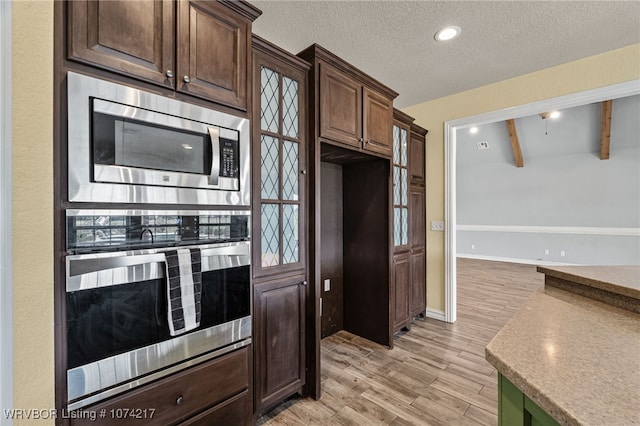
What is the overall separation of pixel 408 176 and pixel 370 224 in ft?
2.74

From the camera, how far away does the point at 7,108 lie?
2.72ft

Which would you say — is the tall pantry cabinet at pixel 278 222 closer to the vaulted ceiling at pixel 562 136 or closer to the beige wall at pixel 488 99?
the beige wall at pixel 488 99

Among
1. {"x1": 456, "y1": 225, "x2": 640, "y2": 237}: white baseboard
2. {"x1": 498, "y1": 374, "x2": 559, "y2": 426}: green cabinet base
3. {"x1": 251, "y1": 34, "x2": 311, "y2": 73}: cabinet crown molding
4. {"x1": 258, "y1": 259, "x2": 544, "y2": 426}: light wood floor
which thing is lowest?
{"x1": 258, "y1": 259, "x2": 544, "y2": 426}: light wood floor

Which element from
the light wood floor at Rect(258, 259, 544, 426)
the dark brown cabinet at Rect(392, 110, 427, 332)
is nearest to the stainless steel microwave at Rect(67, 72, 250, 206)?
the light wood floor at Rect(258, 259, 544, 426)

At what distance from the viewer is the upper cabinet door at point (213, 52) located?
1.29 meters

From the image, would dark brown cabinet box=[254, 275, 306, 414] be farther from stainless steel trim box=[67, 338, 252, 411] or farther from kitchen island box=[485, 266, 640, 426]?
kitchen island box=[485, 266, 640, 426]

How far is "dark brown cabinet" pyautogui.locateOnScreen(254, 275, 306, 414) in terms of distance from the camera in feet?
5.66

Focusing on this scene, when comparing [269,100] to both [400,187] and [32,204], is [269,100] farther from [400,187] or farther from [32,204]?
[400,187]

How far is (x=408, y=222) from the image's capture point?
324cm

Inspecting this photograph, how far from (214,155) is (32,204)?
2.22ft

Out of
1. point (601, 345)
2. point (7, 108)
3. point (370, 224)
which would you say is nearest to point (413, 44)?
point (370, 224)

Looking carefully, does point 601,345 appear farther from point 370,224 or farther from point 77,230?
point 370,224

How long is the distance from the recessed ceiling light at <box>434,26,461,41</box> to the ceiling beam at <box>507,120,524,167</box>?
15.4 ft

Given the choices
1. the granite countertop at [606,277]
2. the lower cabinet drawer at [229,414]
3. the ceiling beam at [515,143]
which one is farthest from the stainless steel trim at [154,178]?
the ceiling beam at [515,143]
